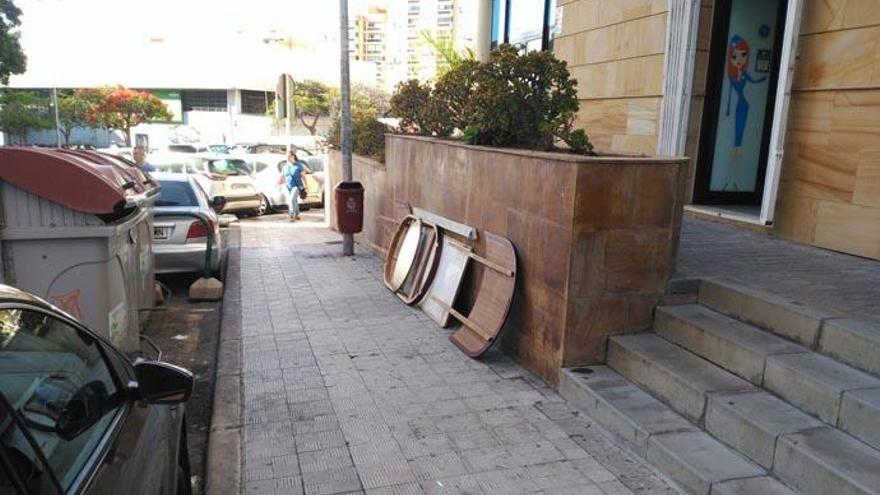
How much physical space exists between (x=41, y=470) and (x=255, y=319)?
17.3 feet

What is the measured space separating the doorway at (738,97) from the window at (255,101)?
180ft

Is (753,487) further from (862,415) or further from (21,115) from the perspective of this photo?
(21,115)

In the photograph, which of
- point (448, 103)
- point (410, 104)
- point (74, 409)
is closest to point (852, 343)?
point (74, 409)

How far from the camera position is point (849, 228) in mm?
6062

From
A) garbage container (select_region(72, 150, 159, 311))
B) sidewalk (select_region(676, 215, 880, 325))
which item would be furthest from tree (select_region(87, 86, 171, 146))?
sidewalk (select_region(676, 215, 880, 325))

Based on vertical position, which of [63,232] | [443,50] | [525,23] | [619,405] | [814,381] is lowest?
[619,405]

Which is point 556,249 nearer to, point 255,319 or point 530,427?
point 530,427

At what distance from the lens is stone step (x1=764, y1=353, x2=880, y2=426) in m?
3.49

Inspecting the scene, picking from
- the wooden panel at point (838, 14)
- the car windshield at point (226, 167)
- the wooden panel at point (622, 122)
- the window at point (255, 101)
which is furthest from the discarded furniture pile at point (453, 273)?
the window at point (255, 101)

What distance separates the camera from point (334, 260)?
408 inches

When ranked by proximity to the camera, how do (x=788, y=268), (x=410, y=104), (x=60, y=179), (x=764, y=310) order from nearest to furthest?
(x=764, y=310), (x=60, y=179), (x=788, y=268), (x=410, y=104)

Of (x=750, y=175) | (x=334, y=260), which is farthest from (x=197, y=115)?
(x=750, y=175)

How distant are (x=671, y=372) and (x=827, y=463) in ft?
3.90

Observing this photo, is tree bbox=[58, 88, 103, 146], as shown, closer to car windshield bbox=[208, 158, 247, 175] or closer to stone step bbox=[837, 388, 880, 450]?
car windshield bbox=[208, 158, 247, 175]
